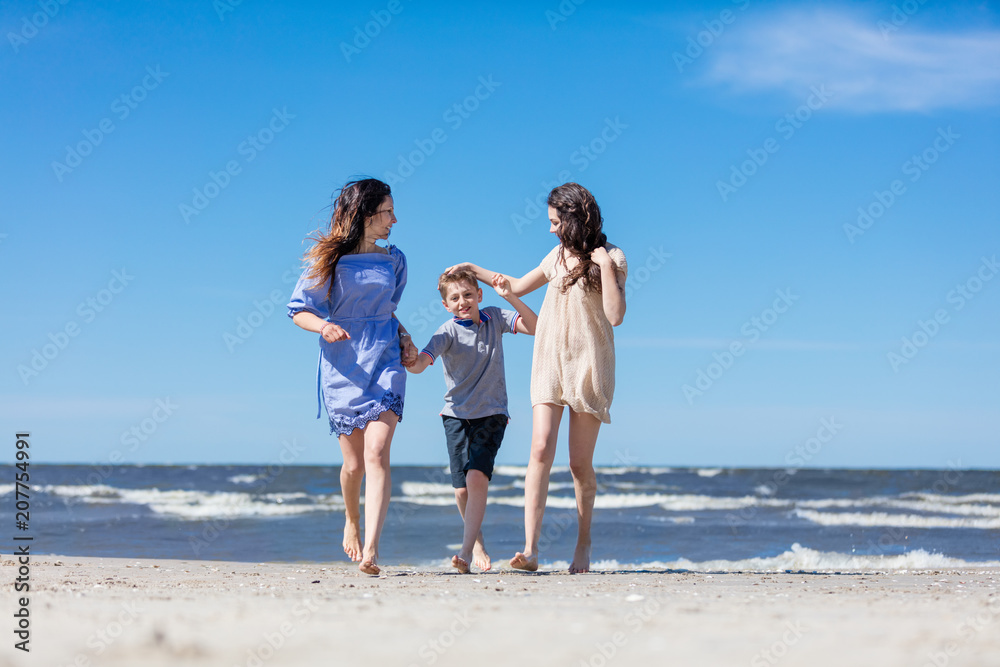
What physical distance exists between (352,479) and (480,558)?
95 centimetres

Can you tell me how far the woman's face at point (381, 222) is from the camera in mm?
4969

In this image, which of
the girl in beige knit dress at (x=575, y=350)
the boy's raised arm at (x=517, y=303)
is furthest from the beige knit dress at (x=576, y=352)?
the boy's raised arm at (x=517, y=303)

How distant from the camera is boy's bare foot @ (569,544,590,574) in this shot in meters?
4.94

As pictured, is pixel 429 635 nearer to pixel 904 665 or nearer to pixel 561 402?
pixel 904 665

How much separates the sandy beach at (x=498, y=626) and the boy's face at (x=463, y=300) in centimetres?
184

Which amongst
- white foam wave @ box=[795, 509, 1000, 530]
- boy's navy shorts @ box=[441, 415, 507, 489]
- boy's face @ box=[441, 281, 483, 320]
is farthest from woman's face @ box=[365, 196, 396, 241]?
white foam wave @ box=[795, 509, 1000, 530]

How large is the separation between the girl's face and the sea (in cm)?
249

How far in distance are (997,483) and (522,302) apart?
35.1 meters

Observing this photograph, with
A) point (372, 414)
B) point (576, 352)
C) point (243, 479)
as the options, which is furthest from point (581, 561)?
point (243, 479)

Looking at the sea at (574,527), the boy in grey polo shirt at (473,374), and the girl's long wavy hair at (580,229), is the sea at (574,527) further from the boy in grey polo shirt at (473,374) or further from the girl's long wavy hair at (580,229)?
the girl's long wavy hair at (580,229)

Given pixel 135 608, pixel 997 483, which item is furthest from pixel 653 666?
pixel 997 483

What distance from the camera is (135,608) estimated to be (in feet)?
9.48

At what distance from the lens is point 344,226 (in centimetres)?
495

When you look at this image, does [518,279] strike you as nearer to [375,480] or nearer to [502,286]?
[502,286]
